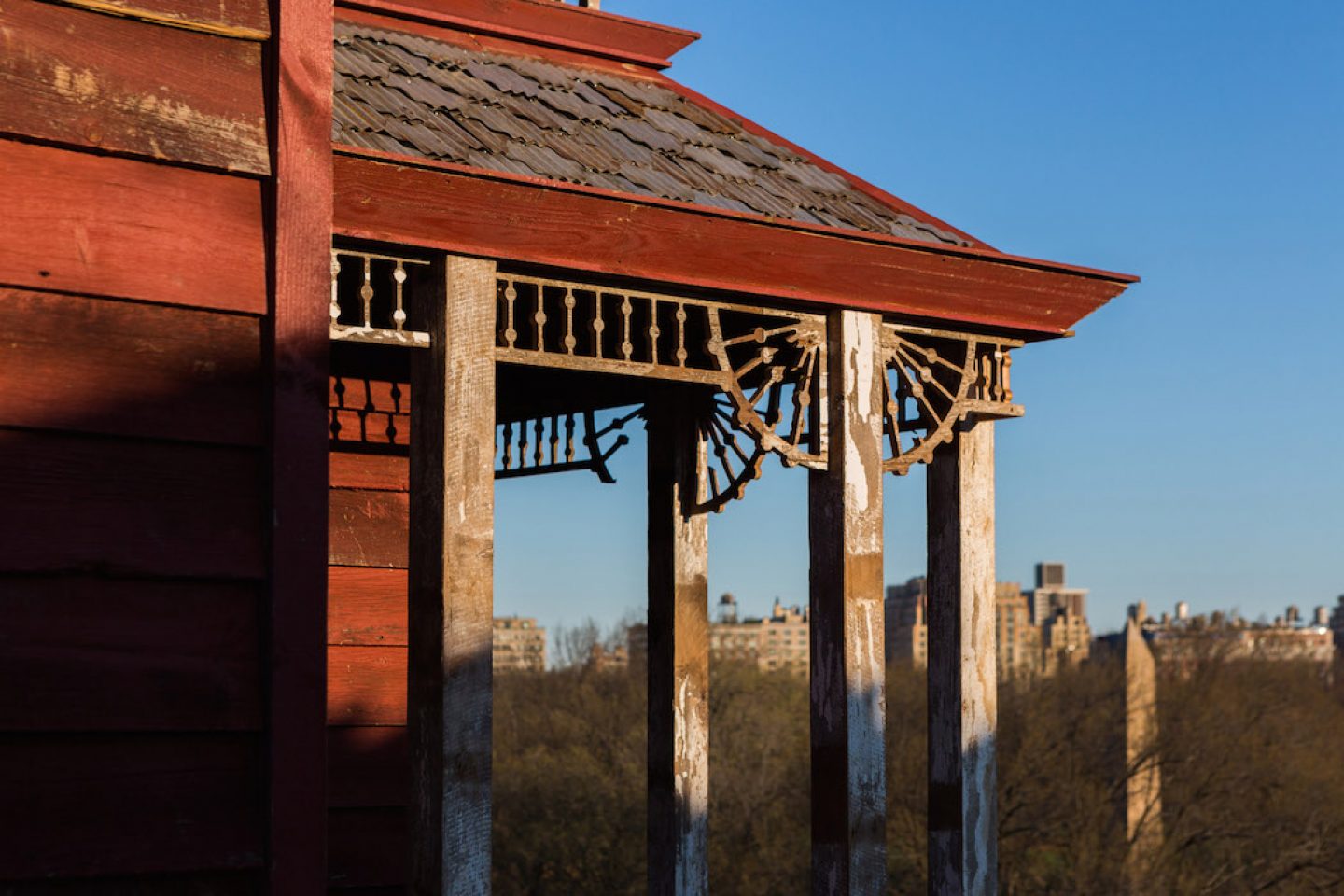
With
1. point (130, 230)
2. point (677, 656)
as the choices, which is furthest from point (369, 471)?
point (130, 230)

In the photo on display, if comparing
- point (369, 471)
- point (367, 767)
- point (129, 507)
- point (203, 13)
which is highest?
point (203, 13)

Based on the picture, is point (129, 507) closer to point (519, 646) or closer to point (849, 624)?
point (849, 624)

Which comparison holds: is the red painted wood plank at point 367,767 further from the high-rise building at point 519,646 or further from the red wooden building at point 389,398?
the high-rise building at point 519,646

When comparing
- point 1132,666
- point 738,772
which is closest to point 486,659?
point 738,772

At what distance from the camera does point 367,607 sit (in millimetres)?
9016

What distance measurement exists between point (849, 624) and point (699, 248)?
1.64 meters

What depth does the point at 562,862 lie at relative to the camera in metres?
38.3

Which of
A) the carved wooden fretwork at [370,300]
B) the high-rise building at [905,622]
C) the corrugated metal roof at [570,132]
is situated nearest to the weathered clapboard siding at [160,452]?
the carved wooden fretwork at [370,300]

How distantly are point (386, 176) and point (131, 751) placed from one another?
10.1ft

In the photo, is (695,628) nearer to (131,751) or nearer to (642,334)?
(642,334)

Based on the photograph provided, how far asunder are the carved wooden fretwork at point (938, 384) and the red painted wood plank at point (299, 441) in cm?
416

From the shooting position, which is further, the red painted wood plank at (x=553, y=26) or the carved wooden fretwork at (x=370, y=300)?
the red painted wood plank at (x=553, y=26)

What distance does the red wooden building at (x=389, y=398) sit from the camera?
3.32m

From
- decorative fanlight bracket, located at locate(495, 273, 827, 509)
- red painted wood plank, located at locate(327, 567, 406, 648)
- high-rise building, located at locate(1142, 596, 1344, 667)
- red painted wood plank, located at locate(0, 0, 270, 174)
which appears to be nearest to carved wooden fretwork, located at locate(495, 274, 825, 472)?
decorative fanlight bracket, located at locate(495, 273, 827, 509)
